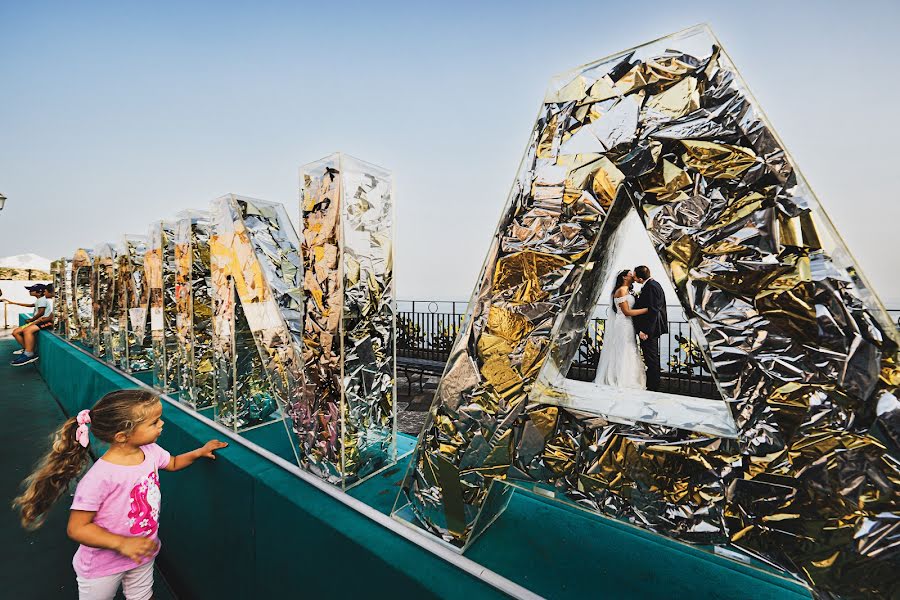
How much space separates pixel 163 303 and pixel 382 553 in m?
2.69

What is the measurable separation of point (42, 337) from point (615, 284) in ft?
29.7

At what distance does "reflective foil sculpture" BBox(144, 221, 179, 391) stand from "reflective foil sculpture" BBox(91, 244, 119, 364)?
140cm

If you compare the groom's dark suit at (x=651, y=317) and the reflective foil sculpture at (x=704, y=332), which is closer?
the reflective foil sculpture at (x=704, y=332)

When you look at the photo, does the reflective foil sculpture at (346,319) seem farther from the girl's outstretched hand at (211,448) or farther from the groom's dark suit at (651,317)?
the groom's dark suit at (651,317)

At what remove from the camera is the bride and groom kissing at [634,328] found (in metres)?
4.20

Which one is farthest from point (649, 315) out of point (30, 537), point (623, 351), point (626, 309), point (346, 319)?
point (30, 537)

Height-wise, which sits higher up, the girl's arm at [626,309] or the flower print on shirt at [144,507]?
the girl's arm at [626,309]

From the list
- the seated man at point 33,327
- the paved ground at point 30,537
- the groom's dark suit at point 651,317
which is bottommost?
the paved ground at point 30,537

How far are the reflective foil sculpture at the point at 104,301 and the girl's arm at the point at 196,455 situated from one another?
301 centimetres

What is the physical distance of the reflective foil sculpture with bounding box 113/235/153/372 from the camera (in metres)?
3.34

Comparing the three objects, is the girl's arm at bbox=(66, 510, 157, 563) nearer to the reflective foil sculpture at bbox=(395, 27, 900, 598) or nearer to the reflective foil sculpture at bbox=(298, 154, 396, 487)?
the reflective foil sculpture at bbox=(298, 154, 396, 487)

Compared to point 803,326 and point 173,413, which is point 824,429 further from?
point 173,413

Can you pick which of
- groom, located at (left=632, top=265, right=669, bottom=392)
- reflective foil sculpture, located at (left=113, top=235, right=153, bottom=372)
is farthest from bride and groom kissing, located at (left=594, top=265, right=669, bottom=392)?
reflective foil sculpture, located at (left=113, top=235, right=153, bottom=372)

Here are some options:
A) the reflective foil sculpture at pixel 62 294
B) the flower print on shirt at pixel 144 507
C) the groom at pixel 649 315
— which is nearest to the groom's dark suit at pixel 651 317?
the groom at pixel 649 315
